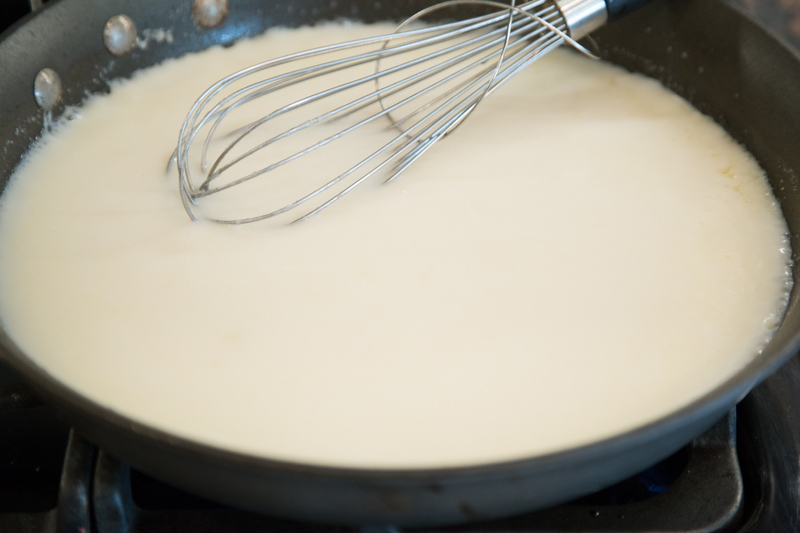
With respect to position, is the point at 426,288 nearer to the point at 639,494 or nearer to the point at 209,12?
the point at 639,494

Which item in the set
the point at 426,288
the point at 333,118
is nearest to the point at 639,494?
the point at 426,288

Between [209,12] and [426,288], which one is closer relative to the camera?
[426,288]

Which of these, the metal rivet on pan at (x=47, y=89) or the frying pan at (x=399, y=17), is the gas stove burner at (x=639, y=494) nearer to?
the frying pan at (x=399, y=17)

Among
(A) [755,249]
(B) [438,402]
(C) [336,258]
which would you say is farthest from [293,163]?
(A) [755,249]

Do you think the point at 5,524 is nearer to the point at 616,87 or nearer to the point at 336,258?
the point at 336,258

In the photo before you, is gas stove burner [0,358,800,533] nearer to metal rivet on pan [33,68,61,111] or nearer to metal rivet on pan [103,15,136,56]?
metal rivet on pan [33,68,61,111]

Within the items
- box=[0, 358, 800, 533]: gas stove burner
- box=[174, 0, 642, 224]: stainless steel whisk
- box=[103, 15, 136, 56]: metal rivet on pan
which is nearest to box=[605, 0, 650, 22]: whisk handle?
box=[174, 0, 642, 224]: stainless steel whisk
